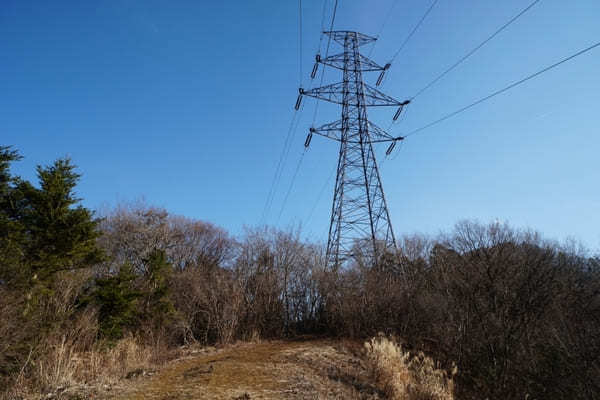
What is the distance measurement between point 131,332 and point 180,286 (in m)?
4.11

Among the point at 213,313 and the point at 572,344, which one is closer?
the point at 572,344

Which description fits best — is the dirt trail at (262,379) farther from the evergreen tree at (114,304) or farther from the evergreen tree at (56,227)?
the evergreen tree at (56,227)

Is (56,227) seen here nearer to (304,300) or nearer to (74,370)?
(74,370)

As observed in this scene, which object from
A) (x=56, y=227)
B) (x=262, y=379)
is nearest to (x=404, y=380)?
(x=262, y=379)

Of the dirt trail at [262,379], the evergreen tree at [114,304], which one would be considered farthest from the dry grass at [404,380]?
the evergreen tree at [114,304]

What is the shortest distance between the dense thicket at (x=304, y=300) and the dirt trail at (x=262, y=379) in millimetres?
2593

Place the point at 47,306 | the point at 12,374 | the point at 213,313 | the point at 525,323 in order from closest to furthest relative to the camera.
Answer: the point at 12,374 → the point at 47,306 → the point at 525,323 → the point at 213,313

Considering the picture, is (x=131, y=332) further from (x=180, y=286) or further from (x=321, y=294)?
(x=321, y=294)

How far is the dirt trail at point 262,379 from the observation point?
5.03m

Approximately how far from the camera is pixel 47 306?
673cm

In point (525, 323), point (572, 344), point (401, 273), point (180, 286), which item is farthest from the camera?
point (180, 286)

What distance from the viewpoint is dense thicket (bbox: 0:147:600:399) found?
696 centimetres

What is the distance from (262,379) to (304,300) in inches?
340

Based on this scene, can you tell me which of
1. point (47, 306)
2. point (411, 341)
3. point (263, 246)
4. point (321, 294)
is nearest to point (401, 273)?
point (411, 341)
